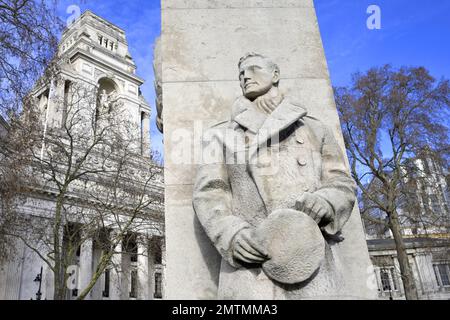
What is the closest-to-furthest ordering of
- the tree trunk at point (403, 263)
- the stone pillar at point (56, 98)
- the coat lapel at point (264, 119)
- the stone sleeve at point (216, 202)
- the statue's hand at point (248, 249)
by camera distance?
the statue's hand at point (248, 249)
the stone sleeve at point (216, 202)
the coat lapel at point (264, 119)
the stone pillar at point (56, 98)
the tree trunk at point (403, 263)

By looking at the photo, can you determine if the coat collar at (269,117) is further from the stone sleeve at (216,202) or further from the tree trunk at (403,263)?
the tree trunk at (403,263)

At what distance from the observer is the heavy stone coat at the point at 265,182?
2629 millimetres

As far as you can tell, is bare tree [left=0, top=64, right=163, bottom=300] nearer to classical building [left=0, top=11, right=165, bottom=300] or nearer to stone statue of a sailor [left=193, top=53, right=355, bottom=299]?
classical building [left=0, top=11, right=165, bottom=300]

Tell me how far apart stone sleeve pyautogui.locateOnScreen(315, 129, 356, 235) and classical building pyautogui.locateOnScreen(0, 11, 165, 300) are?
1183cm

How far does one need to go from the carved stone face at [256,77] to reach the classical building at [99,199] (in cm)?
1110

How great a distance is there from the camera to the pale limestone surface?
344 centimetres

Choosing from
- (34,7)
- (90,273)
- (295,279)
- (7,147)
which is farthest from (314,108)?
(90,273)

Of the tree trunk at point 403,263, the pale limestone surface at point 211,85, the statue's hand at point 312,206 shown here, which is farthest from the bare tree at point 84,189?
the statue's hand at point 312,206

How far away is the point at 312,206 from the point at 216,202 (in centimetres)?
72

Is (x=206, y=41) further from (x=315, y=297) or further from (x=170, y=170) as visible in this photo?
(x=315, y=297)

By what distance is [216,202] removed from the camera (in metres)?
2.92

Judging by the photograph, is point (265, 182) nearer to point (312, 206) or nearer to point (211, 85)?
point (312, 206)

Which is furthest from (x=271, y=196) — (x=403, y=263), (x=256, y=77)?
(x=403, y=263)

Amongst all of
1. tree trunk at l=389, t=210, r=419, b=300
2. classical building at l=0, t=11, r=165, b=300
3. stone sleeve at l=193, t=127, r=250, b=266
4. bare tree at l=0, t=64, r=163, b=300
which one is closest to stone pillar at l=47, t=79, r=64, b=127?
classical building at l=0, t=11, r=165, b=300
